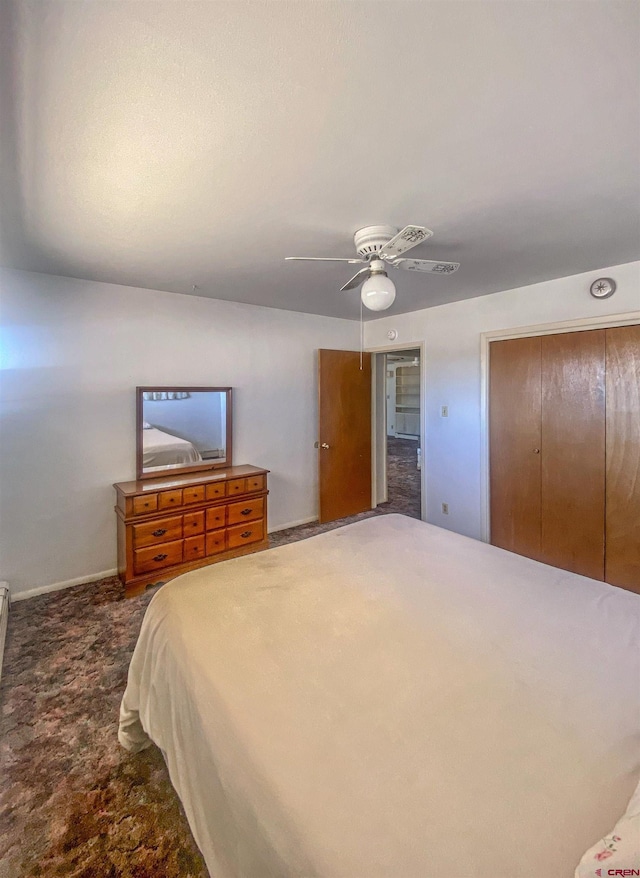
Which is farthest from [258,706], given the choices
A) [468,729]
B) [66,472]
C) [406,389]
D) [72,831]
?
[406,389]

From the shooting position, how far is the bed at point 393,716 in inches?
29.3

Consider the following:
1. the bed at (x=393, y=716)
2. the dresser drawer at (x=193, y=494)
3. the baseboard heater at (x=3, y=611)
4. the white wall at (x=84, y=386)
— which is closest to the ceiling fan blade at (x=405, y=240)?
the bed at (x=393, y=716)

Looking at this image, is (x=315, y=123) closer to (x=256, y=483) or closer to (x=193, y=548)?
(x=256, y=483)

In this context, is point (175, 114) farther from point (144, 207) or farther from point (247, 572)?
point (247, 572)

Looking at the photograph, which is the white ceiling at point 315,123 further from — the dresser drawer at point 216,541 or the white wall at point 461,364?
the dresser drawer at point 216,541

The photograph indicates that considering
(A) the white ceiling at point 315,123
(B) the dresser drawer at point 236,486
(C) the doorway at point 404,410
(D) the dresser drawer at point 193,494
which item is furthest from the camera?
(C) the doorway at point 404,410

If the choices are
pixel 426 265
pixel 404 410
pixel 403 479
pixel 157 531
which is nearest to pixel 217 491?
pixel 157 531

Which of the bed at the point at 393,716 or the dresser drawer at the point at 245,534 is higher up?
the bed at the point at 393,716

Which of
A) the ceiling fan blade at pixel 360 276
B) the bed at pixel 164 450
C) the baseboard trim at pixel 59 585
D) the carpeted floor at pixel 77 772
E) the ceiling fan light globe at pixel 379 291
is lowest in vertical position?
the carpeted floor at pixel 77 772

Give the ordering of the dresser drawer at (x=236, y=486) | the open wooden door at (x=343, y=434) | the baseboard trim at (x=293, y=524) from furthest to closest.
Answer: the open wooden door at (x=343, y=434), the baseboard trim at (x=293, y=524), the dresser drawer at (x=236, y=486)

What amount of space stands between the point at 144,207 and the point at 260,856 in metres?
Answer: 2.31

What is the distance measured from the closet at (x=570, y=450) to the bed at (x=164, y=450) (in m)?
2.79

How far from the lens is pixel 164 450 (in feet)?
11.1

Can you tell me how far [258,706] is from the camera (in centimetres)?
104
